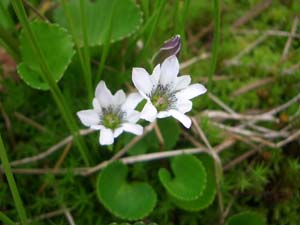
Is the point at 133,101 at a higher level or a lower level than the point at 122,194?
higher

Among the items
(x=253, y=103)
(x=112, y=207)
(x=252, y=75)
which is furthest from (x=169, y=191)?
(x=252, y=75)

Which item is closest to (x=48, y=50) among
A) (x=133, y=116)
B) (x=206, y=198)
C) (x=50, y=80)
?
(x=50, y=80)

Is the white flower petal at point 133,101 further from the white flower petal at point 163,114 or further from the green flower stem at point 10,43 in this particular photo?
the green flower stem at point 10,43

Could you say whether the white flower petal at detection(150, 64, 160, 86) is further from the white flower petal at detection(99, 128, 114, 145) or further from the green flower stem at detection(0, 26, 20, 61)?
the green flower stem at detection(0, 26, 20, 61)

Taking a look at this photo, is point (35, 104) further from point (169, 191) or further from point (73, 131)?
point (169, 191)

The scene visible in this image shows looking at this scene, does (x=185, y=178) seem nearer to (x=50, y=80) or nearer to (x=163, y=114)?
(x=163, y=114)

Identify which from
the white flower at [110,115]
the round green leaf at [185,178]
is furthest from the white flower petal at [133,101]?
the round green leaf at [185,178]
